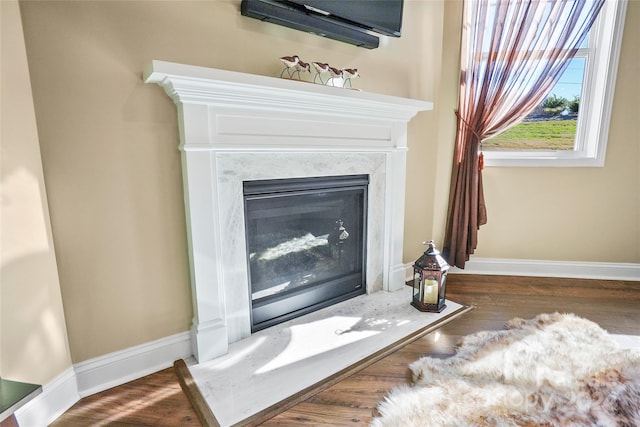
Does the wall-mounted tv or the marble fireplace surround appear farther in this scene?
the wall-mounted tv

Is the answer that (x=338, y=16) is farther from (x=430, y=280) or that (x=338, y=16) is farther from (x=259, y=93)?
(x=430, y=280)

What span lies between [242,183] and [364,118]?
885 millimetres

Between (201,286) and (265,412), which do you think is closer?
(265,412)

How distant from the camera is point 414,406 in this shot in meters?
1.35

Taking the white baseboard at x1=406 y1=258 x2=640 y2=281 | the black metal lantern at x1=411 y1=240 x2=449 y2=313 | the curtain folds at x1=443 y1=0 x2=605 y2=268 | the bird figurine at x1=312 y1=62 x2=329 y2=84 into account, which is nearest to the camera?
the bird figurine at x1=312 y1=62 x2=329 y2=84

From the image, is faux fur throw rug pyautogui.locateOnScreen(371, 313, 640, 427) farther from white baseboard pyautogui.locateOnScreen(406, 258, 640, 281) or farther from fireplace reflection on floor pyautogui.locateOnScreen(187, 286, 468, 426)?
white baseboard pyautogui.locateOnScreen(406, 258, 640, 281)

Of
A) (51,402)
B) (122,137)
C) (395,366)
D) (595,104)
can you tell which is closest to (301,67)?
(122,137)

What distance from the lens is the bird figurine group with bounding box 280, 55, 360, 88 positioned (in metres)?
1.70

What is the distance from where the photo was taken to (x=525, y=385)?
A: 1.46 meters

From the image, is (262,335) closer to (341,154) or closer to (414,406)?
(414,406)

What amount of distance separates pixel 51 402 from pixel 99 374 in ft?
0.62

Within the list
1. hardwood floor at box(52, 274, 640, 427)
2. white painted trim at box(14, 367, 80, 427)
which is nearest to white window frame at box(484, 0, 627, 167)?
hardwood floor at box(52, 274, 640, 427)

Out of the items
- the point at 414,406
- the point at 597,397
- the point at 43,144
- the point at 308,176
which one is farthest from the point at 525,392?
the point at 43,144

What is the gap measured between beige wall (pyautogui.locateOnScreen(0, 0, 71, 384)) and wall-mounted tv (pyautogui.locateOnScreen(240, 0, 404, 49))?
969 millimetres
